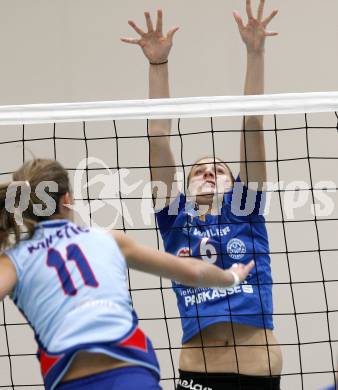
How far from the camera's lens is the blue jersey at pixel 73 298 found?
1925 millimetres

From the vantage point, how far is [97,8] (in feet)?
18.1

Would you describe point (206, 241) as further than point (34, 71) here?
No

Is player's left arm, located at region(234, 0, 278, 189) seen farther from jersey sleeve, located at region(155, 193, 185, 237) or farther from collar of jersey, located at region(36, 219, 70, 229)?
collar of jersey, located at region(36, 219, 70, 229)

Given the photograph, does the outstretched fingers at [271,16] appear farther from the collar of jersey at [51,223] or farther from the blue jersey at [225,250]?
the collar of jersey at [51,223]

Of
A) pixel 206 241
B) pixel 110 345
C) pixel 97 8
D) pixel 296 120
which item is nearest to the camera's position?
pixel 110 345

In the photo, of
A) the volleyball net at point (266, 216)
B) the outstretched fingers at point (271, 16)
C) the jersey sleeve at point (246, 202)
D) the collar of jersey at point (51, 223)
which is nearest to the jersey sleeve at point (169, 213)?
the jersey sleeve at point (246, 202)

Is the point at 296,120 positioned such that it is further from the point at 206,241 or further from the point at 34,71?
the point at 206,241

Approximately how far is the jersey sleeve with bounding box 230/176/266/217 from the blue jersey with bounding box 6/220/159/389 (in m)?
1.19

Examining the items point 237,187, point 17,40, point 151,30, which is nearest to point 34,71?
point 17,40

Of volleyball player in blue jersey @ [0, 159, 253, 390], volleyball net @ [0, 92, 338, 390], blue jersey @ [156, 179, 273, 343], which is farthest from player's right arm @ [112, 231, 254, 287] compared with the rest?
volleyball net @ [0, 92, 338, 390]

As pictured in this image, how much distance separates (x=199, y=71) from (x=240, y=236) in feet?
7.89

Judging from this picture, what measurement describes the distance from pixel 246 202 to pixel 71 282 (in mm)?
1324

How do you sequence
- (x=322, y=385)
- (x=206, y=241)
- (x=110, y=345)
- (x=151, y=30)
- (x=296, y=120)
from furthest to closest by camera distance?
(x=296, y=120) → (x=322, y=385) → (x=151, y=30) → (x=206, y=241) → (x=110, y=345)

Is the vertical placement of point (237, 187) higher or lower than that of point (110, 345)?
higher
